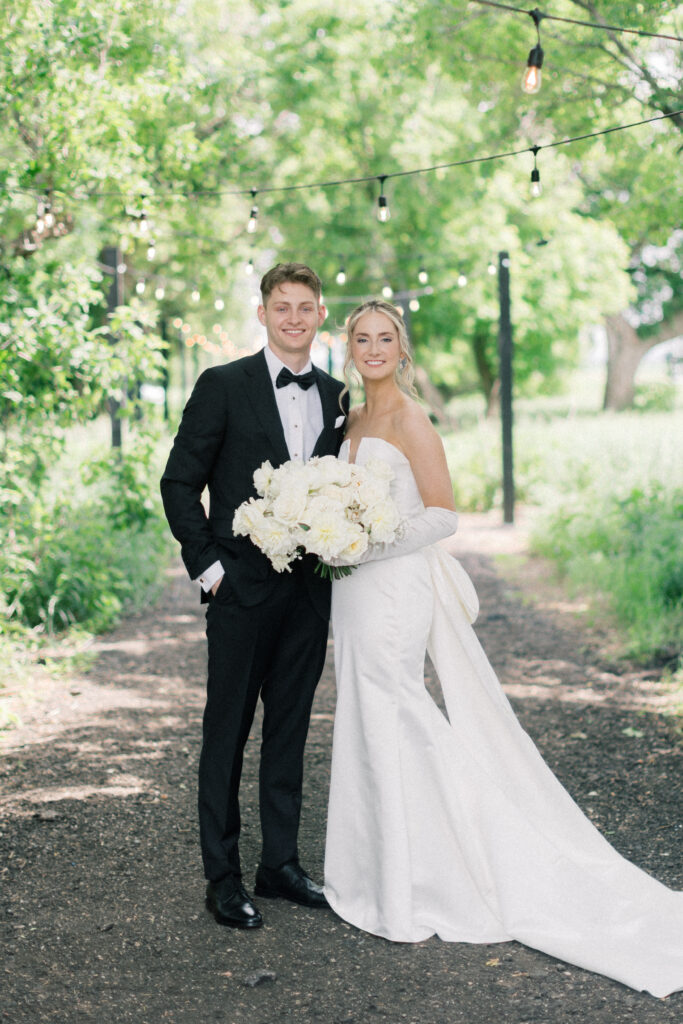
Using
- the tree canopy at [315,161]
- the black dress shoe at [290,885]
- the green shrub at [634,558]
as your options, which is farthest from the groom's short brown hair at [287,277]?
the green shrub at [634,558]

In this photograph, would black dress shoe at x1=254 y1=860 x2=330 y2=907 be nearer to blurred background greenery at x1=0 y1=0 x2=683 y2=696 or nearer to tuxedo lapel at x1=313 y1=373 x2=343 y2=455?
tuxedo lapel at x1=313 y1=373 x2=343 y2=455

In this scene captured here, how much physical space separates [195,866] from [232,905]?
0.61 meters

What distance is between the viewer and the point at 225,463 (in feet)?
12.7

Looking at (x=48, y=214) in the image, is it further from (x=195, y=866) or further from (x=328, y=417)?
(x=195, y=866)

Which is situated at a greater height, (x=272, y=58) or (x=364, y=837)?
(x=272, y=58)

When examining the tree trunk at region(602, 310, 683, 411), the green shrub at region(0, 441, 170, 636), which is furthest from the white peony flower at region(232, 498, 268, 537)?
the tree trunk at region(602, 310, 683, 411)

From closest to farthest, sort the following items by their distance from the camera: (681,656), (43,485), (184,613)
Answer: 1. (681,656)
2. (43,485)
3. (184,613)

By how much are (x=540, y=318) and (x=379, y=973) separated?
72.6 feet

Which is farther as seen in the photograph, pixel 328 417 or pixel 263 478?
pixel 328 417

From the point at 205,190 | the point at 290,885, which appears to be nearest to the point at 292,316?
the point at 290,885

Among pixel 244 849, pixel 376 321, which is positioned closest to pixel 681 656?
pixel 244 849

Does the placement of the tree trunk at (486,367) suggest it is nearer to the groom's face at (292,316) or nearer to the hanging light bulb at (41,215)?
the hanging light bulb at (41,215)

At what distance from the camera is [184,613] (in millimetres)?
9742

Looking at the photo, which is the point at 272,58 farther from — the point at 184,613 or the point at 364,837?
the point at 364,837
